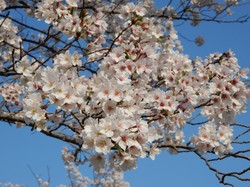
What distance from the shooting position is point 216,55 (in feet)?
15.3

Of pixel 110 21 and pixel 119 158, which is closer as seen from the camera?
pixel 119 158

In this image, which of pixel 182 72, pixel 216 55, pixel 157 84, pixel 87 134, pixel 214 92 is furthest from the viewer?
pixel 216 55

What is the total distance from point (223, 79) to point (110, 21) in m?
4.75

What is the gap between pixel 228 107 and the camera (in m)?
3.52

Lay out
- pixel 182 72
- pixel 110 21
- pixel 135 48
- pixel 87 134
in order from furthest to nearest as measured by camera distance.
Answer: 1. pixel 110 21
2. pixel 182 72
3. pixel 135 48
4. pixel 87 134

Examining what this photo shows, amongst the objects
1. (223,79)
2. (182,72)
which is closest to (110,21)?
(182,72)

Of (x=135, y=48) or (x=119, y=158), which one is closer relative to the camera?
(x=119, y=158)

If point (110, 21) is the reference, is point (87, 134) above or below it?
below

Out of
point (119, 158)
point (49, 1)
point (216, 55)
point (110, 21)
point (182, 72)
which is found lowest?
point (119, 158)

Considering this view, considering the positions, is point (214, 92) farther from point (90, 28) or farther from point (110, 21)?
point (110, 21)

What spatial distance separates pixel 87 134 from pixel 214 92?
1.28 meters

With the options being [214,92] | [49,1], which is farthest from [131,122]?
[49,1]

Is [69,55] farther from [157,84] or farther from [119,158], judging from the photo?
[119,158]

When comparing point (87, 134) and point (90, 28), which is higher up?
point (90, 28)
